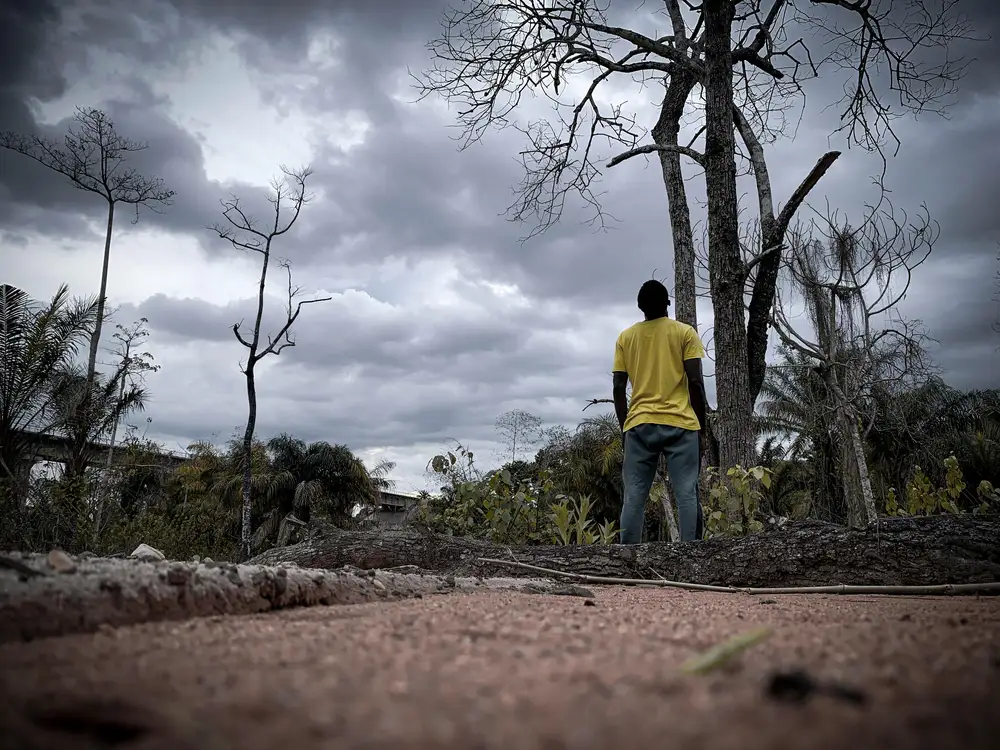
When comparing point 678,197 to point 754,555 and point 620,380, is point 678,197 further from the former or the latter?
point 754,555

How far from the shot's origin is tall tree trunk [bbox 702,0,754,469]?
629 cm

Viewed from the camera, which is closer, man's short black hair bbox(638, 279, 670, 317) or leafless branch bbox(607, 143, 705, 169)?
man's short black hair bbox(638, 279, 670, 317)

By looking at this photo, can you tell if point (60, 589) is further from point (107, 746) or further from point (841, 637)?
point (841, 637)

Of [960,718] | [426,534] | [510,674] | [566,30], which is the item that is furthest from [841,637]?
[566,30]

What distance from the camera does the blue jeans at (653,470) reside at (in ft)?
14.3

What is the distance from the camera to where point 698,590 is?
3.59 m

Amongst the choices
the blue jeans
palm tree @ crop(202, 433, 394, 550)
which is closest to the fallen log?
the blue jeans

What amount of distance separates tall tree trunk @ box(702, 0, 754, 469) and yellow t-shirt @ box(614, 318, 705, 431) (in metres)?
2.02

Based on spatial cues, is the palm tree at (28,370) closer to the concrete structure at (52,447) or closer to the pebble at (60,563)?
the concrete structure at (52,447)

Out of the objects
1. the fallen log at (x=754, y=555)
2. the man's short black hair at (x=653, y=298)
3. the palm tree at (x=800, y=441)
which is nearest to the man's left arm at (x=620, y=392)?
the man's short black hair at (x=653, y=298)

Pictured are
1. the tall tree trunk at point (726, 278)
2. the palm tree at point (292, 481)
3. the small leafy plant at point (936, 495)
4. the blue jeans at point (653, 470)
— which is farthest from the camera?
the palm tree at point (292, 481)

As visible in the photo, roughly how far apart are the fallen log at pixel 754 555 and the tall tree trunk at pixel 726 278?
2432 millimetres

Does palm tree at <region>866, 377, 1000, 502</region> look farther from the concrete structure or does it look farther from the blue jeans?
the concrete structure

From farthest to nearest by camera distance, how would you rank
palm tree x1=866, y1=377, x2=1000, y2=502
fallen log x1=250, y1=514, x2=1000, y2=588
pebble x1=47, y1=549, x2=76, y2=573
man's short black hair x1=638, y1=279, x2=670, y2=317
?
palm tree x1=866, y1=377, x2=1000, y2=502, man's short black hair x1=638, y1=279, x2=670, y2=317, fallen log x1=250, y1=514, x2=1000, y2=588, pebble x1=47, y1=549, x2=76, y2=573
